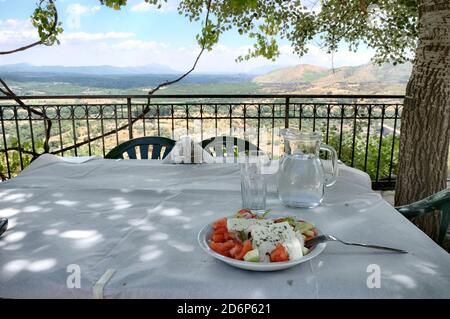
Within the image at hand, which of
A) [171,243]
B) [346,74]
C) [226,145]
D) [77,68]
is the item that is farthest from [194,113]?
[77,68]

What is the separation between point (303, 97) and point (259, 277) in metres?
3.12

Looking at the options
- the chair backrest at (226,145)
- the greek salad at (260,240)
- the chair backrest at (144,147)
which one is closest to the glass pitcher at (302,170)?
the greek salad at (260,240)

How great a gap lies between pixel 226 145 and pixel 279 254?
4.85 feet

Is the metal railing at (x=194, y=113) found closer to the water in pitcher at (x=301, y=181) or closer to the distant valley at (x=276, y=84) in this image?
the distant valley at (x=276, y=84)

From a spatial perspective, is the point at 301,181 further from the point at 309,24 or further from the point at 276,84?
the point at 276,84

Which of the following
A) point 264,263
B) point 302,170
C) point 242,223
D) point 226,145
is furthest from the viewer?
point 226,145

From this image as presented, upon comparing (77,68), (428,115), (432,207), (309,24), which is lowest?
(432,207)

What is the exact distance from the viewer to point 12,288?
839mm

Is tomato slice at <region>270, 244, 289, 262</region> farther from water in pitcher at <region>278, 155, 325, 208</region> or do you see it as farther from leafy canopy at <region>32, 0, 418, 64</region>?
leafy canopy at <region>32, 0, 418, 64</region>

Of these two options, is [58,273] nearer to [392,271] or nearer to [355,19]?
[392,271]

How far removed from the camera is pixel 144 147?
7.75 ft

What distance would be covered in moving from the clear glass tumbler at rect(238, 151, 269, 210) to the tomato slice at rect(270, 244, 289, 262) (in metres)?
0.39

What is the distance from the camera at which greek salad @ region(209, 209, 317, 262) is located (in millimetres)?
886

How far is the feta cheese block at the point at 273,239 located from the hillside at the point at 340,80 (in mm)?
3182
